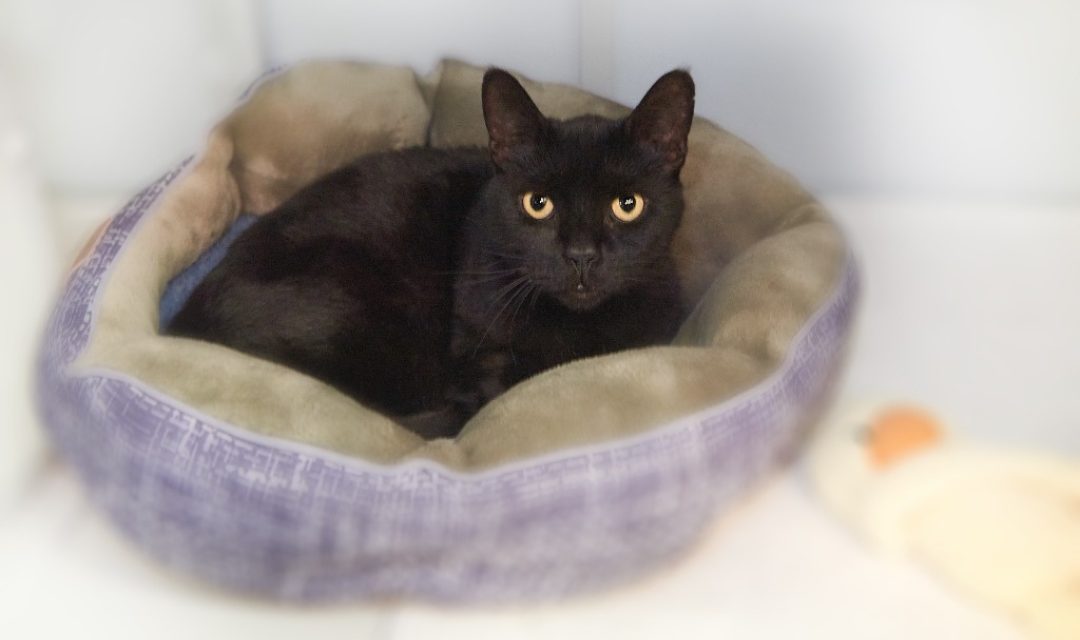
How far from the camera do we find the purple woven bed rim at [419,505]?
0.77 metres

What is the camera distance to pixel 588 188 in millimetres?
985

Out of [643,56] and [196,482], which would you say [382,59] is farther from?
[196,482]

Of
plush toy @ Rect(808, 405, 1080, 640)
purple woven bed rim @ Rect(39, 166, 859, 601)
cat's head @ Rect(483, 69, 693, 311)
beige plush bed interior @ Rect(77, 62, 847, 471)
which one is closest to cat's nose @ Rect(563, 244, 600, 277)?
cat's head @ Rect(483, 69, 693, 311)

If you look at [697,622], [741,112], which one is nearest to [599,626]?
[697,622]

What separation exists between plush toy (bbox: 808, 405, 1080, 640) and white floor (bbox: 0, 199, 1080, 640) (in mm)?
16

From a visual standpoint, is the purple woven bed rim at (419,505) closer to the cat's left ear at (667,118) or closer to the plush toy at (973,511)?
the plush toy at (973,511)

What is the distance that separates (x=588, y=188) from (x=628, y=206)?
0.05 meters

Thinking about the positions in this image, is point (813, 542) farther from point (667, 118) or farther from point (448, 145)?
point (448, 145)

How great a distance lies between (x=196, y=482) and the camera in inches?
31.3

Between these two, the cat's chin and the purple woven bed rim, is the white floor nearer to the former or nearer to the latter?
the purple woven bed rim

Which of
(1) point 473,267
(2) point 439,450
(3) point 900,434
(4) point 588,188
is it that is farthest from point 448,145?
(3) point 900,434

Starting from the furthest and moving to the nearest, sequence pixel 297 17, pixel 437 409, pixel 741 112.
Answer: pixel 297 17, pixel 741 112, pixel 437 409

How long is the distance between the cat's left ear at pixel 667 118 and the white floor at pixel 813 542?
0.91 feet

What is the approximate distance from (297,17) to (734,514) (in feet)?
3.23
